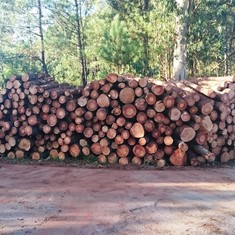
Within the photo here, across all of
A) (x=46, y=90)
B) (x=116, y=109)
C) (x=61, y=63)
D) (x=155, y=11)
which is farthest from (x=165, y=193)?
(x=61, y=63)

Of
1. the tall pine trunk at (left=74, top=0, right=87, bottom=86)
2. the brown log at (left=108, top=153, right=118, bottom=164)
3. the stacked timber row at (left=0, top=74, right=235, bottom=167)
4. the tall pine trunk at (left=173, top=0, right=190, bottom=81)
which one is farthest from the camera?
the tall pine trunk at (left=74, top=0, right=87, bottom=86)

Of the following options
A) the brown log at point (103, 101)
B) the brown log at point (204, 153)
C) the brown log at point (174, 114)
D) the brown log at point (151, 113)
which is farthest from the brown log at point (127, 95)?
the brown log at point (204, 153)

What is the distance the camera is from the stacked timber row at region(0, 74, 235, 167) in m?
7.23

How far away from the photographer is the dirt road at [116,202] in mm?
3998

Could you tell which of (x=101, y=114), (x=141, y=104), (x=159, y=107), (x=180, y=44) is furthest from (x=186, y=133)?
(x=180, y=44)

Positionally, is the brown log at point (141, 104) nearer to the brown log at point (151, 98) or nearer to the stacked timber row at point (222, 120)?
the brown log at point (151, 98)

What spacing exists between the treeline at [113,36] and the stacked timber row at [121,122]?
551 centimetres

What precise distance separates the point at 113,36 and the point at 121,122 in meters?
7.22

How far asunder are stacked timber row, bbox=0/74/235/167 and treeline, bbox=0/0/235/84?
5.51m

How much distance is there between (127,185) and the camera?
5715mm

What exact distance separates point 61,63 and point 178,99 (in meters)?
14.3

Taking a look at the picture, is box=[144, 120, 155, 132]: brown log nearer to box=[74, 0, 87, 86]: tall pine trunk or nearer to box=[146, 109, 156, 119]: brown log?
box=[146, 109, 156, 119]: brown log

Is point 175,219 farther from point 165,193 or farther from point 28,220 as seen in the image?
point 28,220

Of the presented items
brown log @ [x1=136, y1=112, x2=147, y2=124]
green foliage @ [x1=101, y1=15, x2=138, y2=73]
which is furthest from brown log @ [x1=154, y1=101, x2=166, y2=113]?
green foliage @ [x1=101, y1=15, x2=138, y2=73]
